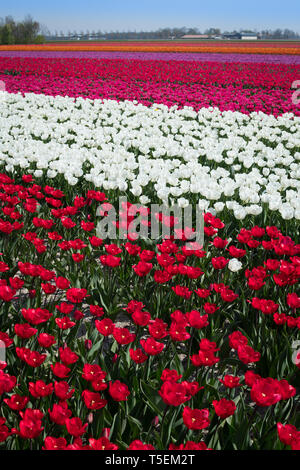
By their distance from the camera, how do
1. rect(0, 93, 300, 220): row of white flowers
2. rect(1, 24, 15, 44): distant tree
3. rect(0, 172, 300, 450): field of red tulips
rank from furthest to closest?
rect(1, 24, 15, 44): distant tree → rect(0, 93, 300, 220): row of white flowers → rect(0, 172, 300, 450): field of red tulips

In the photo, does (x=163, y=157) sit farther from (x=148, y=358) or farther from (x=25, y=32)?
(x=25, y=32)

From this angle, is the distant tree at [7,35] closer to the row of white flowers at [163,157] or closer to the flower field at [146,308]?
the row of white flowers at [163,157]

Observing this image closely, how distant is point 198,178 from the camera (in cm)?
486

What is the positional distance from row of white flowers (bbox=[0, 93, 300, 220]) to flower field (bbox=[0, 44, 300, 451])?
0.03 meters

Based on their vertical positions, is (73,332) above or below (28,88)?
below

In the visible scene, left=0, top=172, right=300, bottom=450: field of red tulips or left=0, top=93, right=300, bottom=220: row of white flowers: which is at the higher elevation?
left=0, top=93, right=300, bottom=220: row of white flowers

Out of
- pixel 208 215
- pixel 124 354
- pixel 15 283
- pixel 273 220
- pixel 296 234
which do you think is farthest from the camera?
pixel 273 220

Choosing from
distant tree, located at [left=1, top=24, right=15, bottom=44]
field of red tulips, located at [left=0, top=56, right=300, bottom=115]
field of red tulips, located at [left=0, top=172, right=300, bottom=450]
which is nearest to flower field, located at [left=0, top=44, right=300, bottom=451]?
field of red tulips, located at [left=0, top=172, right=300, bottom=450]

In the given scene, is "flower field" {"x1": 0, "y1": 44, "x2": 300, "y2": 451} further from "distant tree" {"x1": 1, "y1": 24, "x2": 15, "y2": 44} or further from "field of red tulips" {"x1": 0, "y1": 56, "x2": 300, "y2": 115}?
"distant tree" {"x1": 1, "y1": 24, "x2": 15, "y2": 44}

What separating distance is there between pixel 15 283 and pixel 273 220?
2.71m

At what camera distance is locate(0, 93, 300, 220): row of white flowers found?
4.39 meters

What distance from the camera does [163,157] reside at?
6.40 metres

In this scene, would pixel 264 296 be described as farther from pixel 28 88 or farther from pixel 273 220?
pixel 28 88
